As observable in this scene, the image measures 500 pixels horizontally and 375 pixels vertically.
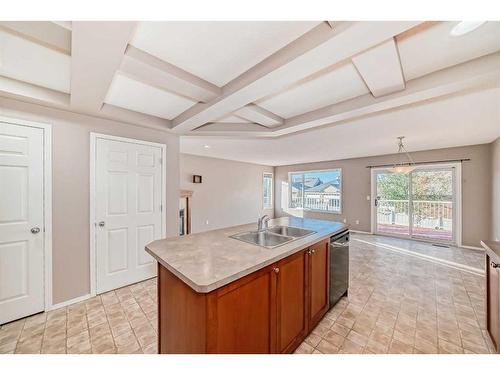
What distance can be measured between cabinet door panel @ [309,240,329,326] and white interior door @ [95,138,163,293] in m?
2.24

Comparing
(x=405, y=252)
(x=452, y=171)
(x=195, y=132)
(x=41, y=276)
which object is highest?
(x=195, y=132)

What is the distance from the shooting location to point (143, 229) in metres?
2.81

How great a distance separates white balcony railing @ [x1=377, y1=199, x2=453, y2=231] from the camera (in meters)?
4.75

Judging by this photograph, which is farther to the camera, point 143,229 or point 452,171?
point 452,171

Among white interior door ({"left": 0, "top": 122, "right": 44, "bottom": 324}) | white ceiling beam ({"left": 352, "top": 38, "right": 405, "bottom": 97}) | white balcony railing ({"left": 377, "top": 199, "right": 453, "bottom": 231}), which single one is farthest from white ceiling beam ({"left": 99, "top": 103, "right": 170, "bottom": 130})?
white balcony railing ({"left": 377, "top": 199, "right": 453, "bottom": 231})

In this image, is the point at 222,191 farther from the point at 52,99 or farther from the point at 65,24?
the point at 65,24

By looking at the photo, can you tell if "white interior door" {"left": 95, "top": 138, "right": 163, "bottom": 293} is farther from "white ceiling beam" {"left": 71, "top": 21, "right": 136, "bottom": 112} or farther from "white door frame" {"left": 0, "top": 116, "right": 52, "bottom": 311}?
"white ceiling beam" {"left": 71, "top": 21, "right": 136, "bottom": 112}

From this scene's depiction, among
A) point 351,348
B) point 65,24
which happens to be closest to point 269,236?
point 351,348

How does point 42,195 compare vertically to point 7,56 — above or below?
below
